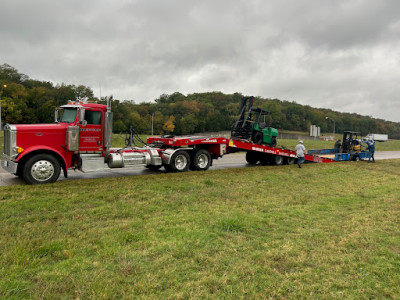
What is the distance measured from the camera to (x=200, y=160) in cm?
1221

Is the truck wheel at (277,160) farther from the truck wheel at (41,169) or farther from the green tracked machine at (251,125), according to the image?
the truck wheel at (41,169)

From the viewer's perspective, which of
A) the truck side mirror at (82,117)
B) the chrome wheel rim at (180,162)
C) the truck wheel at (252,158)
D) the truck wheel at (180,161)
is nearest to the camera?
the truck side mirror at (82,117)

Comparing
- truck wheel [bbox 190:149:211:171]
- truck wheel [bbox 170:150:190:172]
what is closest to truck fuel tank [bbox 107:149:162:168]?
truck wheel [bbox 170:150:190:172]

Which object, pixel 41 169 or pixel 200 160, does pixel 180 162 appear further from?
pixel 41 169

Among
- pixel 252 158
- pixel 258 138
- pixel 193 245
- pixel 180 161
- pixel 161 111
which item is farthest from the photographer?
pixel 161 111

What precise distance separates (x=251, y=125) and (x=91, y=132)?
8126 millimetres

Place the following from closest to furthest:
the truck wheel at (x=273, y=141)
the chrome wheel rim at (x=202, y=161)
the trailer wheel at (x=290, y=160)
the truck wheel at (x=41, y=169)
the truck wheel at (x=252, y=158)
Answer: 1. the truck wheel at (x=41, y=169)
2. the chrome wheel rim at (x=202, y=161)
3. the truck wheel at (x=273, y=141)
4. the trailer wheel at (x=290, y=160)
5. the truck wheel at (x=252, y=158)

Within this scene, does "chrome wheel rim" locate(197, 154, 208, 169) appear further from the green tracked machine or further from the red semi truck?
the green tracked machine

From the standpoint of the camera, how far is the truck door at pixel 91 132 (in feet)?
30.5

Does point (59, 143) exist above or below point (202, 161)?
above

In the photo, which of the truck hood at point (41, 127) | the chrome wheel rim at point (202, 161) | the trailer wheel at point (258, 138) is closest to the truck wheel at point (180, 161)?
the chrome wheel rim at point (202, 161)

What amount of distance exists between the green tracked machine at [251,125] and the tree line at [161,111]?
7.14 m

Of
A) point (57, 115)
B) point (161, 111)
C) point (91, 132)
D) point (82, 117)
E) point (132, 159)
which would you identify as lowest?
point (132, 159)

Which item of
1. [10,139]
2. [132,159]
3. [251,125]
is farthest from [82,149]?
[251,125]
